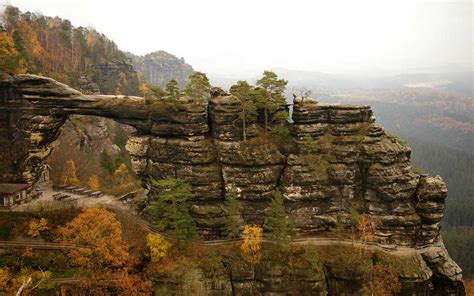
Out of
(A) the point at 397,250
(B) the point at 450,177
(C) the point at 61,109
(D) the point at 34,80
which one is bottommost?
(B) the point at 450,177

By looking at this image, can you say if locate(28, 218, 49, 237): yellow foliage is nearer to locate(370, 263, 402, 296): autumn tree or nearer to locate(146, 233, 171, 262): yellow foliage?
locate(146, 233, 171, 262): yellow foliage

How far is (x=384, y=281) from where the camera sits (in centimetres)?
3494

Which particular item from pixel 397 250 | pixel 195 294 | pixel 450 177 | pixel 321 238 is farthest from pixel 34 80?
pixel 450 177

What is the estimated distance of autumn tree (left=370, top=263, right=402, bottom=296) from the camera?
34438 millimetres

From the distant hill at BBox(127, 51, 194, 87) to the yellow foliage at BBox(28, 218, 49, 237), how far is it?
132606 mm

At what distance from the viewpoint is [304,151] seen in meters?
39.3

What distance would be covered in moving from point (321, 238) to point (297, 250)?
3769 millimetres

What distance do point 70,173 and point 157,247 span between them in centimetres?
2608

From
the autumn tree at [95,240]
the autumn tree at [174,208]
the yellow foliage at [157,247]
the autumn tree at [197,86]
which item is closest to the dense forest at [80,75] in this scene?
the autumn tree at [95,240]

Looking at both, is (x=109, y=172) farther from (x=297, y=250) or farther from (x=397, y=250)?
(x=397, y=250)

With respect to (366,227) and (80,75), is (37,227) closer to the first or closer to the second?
(366,227)

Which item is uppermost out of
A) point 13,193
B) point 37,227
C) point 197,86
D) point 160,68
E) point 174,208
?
point 160,68

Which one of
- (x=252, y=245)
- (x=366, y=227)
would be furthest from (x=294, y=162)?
(x=366, y=227)

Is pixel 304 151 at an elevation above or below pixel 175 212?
above
